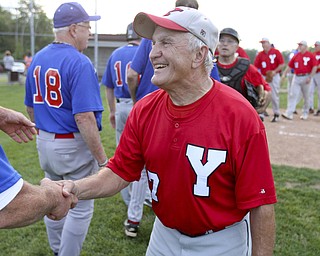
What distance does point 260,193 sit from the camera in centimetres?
188

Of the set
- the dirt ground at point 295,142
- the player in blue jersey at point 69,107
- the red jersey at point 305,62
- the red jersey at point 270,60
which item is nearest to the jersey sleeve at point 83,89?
the player in blue jersey at point 69,107

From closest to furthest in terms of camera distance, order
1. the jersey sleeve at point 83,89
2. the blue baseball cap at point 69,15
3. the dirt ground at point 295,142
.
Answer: the jersey sleeve at point 83,89
the blue baseball cap at point 69,15
the dirt ground at point 295,142

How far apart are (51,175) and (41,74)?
0.95m

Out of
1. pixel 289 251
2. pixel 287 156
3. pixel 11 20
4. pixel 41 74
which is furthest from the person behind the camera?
pixel 11 20

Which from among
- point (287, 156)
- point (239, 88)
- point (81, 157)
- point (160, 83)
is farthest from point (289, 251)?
point (287, 156)

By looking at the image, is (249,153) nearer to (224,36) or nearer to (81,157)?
(81,157)

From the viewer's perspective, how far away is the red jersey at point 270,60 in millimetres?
11547

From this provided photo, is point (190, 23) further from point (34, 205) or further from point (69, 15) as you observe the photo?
point (69, 15)

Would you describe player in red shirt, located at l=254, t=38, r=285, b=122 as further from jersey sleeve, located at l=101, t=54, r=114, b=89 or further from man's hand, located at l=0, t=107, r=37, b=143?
man's hand, located at l=0, t=107, r=37, b=143

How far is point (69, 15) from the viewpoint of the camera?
331 centimetres

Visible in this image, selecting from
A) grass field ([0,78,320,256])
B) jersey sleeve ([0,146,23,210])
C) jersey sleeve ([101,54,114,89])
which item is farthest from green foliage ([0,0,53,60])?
jersey sleeve ([0,146,23,210])

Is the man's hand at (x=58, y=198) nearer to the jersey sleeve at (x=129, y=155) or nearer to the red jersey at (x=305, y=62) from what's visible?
the jersey sleeve at (x=129, y=155)

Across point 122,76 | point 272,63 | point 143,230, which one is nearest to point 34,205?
point 143,230

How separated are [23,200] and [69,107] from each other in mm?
1725
